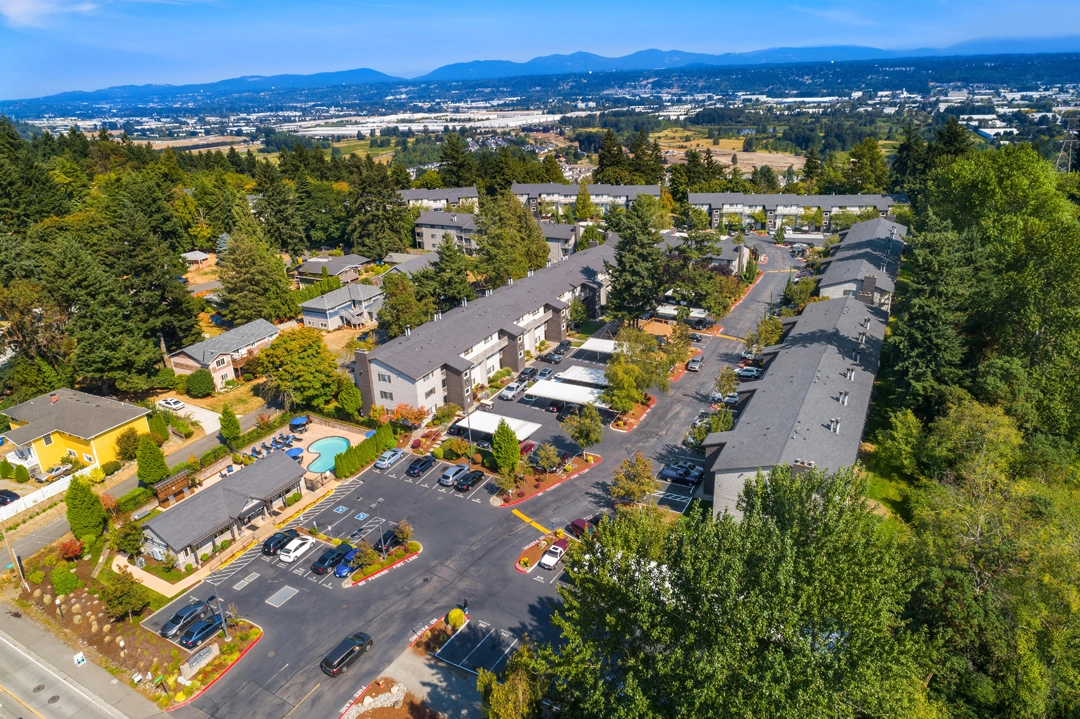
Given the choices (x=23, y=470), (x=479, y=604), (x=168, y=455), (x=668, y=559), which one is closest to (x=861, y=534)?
(x=668, y=559)

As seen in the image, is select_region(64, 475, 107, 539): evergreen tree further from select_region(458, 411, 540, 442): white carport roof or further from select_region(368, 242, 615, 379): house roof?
select_region(458, 411, 540, 442): white carport roof

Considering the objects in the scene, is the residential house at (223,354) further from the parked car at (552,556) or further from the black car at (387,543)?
the parked car at (552,556)

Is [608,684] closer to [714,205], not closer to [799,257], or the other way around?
[799,257]

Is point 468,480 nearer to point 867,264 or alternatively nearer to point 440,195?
point 867,264

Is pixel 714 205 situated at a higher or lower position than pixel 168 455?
higher

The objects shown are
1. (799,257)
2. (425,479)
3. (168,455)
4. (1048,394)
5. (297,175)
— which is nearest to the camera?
(1048,394)

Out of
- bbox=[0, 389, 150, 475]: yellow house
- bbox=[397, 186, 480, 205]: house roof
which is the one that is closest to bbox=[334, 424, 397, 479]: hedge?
bbox=[0, 389, 150, 475]: yellow house
